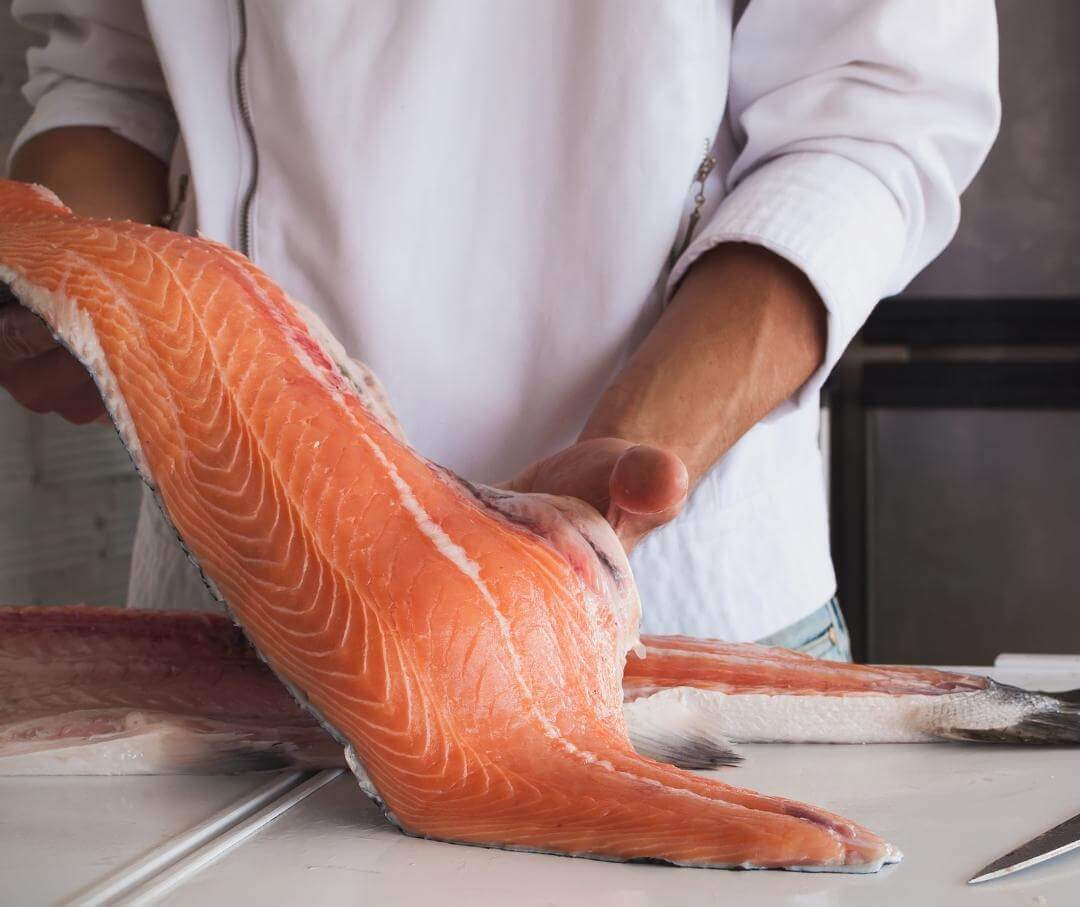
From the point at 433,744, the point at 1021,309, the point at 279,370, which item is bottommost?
the point at 1021,309

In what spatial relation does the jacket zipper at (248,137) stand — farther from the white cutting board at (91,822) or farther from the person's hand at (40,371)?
the white cutting board at (91,822)

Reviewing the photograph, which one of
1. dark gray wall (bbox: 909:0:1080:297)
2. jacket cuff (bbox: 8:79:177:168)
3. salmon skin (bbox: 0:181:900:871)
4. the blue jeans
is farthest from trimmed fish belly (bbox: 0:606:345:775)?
dark gray wall (bbox: 909:0:1080:297)

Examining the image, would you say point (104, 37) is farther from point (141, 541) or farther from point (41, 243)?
point (41, 243)

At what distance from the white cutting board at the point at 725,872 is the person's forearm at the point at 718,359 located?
1.16 feet

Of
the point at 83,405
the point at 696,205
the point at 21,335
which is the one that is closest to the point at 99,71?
the point at 83,405

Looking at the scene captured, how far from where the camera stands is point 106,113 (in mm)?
1758

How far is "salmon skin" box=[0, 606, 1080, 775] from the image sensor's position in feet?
3.09

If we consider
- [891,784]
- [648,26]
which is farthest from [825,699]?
[648,26]

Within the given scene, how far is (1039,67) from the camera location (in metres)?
3.72

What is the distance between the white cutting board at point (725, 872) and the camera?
669mm

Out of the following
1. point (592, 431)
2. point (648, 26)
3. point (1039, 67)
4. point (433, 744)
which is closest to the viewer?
point (433, 744)

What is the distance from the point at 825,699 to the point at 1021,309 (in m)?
3.04

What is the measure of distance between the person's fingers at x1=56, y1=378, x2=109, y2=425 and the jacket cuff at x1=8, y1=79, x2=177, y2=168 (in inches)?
22.7

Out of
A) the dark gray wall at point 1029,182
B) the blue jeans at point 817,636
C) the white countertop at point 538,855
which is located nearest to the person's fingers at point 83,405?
the white countertop at point 538,855
